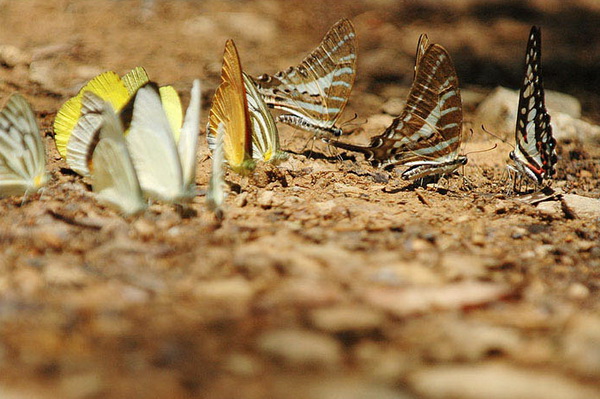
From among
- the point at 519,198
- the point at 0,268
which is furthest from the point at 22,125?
the point at 519,198

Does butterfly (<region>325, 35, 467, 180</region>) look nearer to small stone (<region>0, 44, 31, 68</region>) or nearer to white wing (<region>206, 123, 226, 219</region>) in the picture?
white wing (<region>206, 123, 226, 219</region>)

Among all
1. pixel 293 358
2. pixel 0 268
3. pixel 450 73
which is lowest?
pixel 293 358

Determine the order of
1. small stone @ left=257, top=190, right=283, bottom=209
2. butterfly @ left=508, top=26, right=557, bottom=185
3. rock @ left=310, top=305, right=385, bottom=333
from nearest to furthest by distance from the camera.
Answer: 1. rock @ left=310, top=305, right=385, bottom=333
2. small stone @ left=257, top=190, right=283, bottom=209
3. butterfly @ left=508, top=26, right=557, bottom=185

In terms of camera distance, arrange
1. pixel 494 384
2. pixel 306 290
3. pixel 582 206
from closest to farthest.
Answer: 1. pixel 494 384
2. pixel 306 290
3. pixel 582 206

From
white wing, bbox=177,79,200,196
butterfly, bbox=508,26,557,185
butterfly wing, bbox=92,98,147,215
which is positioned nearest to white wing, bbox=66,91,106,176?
butterfly wing, bbox=92,98,147,215

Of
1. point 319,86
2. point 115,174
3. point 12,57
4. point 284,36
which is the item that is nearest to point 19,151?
point 115,174

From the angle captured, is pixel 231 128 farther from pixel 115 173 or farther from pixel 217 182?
pixel 115 173

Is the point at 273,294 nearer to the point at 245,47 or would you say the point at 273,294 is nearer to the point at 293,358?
the point at 293,358
